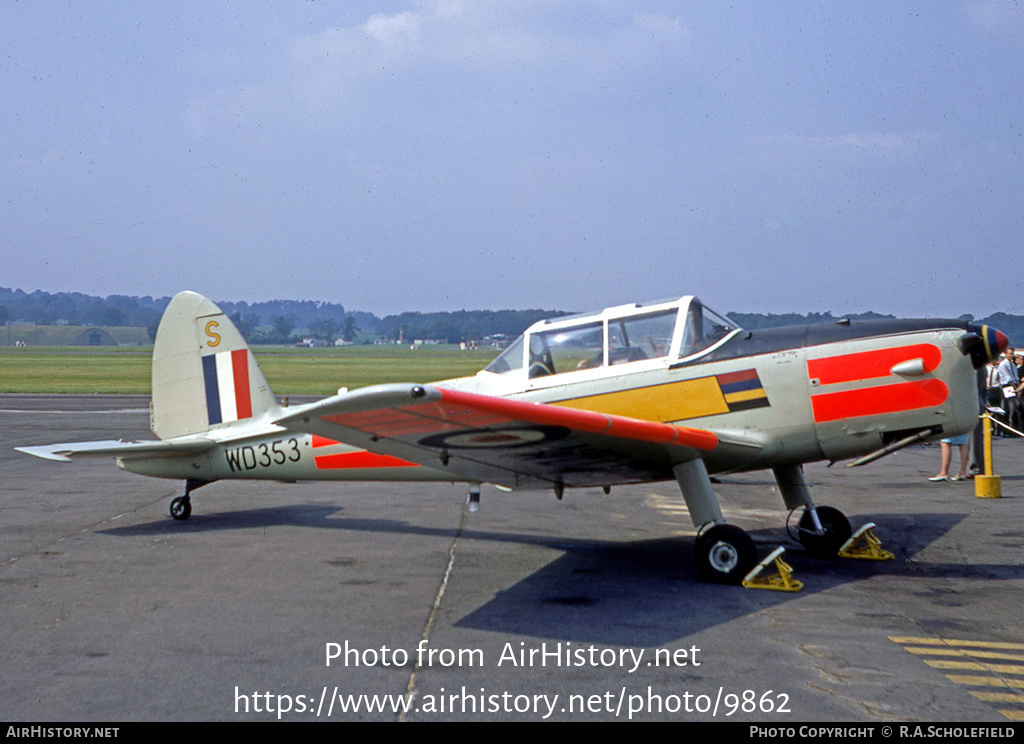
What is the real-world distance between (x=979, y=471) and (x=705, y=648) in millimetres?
→ 10155

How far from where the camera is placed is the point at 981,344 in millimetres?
6594

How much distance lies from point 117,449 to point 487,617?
4809 mm

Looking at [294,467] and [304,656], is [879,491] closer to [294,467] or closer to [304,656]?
[294,467]

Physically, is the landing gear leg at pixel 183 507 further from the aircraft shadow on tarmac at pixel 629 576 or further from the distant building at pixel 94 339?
the distant building at pixel 94 339

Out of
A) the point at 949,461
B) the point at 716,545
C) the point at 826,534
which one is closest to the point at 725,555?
the point at 716,545

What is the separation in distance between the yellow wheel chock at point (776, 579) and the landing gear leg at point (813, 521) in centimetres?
121

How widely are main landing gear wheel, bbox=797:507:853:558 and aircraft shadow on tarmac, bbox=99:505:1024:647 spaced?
0.41 feet

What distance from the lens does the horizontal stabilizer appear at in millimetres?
8344

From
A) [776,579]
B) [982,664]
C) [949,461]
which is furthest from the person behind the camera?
[949,461]

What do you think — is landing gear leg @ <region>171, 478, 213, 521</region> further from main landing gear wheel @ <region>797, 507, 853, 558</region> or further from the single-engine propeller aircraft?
main landing gear wheel @ <region>797, 507, 853, 558</region>

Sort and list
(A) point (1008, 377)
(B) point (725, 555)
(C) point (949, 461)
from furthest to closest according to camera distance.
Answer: (A) point (1008, 377), (C) point (949, 461), (B) point (725, 555)

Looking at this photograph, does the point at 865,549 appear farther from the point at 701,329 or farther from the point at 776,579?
the point at 701,329

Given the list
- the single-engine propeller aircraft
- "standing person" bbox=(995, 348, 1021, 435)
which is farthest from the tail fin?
"standing person" bbox=(995, 348, 1021, 435)
